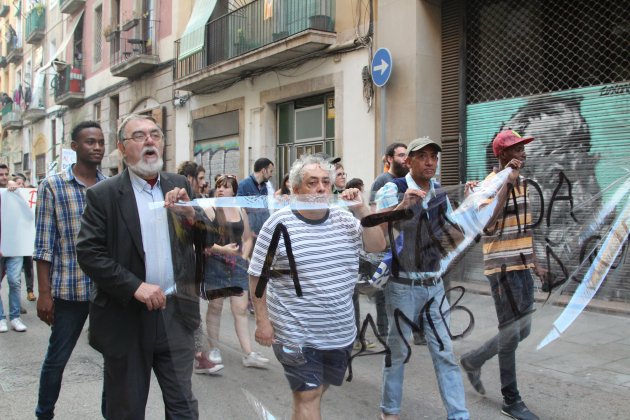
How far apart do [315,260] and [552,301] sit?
1.18 metres

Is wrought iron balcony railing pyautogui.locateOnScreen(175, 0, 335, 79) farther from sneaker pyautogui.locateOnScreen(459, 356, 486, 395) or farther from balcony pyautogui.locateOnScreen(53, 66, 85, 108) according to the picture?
sneaker pyautogui.locateOnScreen(459, 356, 486, 395)

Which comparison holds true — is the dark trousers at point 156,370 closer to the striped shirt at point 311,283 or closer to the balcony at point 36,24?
the striped shirt at point 311,283

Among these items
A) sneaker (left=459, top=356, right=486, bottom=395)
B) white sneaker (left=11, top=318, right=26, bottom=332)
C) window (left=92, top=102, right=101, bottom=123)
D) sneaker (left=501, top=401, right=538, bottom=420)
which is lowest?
white sneaker (left=11, top=318, right=26, bottom=332)

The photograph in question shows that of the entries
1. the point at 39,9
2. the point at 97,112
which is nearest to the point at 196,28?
the point at 97,112

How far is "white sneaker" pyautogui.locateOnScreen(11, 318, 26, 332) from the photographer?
6.26 meters

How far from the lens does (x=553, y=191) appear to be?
300 centimetres

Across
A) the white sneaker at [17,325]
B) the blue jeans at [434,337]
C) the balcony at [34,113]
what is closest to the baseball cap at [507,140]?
the blue jeans at [434,337]

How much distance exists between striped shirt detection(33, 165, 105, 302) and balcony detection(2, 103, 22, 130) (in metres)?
31.1

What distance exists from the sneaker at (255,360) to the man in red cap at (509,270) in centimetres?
101

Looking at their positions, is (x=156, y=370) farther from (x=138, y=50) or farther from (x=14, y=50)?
(x=14, y=50)

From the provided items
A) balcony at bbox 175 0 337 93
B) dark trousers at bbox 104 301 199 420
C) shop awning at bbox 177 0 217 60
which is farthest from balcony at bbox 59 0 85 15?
dark trousers at bbox 104 301 199 420

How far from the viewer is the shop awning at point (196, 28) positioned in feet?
48.3

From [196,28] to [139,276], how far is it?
13411 mm

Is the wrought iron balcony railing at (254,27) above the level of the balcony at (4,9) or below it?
below
